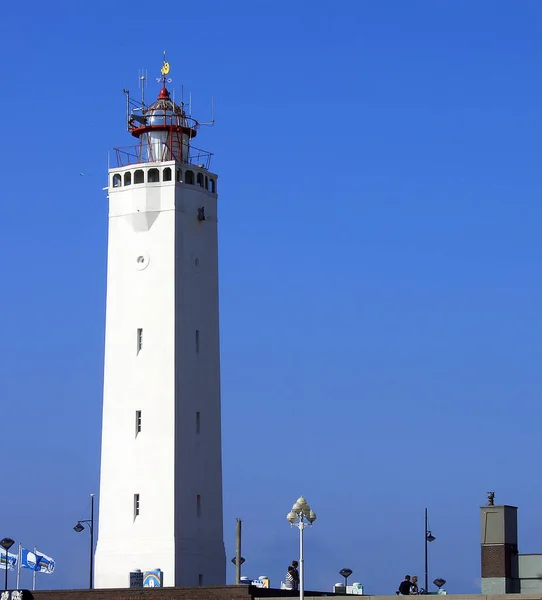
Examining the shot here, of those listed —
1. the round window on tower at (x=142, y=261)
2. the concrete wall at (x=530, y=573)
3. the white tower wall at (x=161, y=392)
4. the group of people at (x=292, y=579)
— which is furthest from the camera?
the round window on tower at (x=142, y=261)

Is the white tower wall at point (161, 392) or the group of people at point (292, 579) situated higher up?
the white tower wall at point (161, 392)

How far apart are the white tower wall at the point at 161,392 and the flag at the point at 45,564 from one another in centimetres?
617

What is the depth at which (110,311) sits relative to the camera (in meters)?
66.4

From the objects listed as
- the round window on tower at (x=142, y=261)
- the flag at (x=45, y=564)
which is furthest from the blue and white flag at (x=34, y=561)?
the round window on tower at (x=142, y=261)

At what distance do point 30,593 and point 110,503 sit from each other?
6191 mm

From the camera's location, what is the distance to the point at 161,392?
211 ft

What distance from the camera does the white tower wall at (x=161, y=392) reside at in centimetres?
6366

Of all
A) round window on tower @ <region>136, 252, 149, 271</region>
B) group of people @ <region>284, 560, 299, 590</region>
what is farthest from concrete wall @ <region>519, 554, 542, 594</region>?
round window on tower @ <region>136, 252, 149, 271</region>

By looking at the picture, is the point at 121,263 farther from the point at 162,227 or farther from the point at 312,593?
the point at 312,593

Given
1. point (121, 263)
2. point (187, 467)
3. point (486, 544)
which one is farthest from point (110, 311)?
point (486, 544)

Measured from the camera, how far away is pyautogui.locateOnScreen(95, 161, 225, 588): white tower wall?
209ft

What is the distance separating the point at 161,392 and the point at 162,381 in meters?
0.46

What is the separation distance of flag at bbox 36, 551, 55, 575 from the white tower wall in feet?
20.2

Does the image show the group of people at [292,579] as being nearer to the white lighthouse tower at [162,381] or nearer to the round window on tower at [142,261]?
the white lighthouse tower at [162,381]
